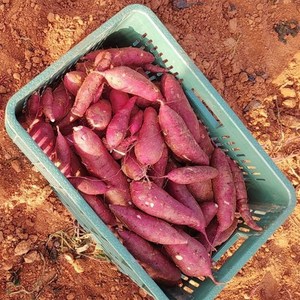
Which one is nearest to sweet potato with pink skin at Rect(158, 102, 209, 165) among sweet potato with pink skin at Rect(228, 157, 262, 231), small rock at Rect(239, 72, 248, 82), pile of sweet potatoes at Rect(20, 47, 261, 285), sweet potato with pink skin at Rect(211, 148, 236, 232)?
pile of sweet potatoes at Rect(20, 47, 261, 285)

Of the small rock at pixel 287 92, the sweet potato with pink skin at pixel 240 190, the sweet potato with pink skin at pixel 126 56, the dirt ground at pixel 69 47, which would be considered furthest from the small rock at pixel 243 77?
the sweet potato with pink skin at pixel 126 56

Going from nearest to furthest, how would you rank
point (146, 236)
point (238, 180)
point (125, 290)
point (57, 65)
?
point (57, 65) < point (146, 236) < point (238, 180) < point (125, 290)

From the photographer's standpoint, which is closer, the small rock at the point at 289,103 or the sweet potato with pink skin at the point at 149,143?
the sweet potato with pink skin at the point at 149,143

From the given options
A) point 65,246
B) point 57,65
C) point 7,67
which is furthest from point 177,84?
point 65,246

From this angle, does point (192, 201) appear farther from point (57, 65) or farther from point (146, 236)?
point (57, 65)

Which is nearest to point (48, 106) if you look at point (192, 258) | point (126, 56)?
point (126, 56)

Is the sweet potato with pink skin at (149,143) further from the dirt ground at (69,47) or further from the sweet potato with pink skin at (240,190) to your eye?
the dirt ground at (69,47)
